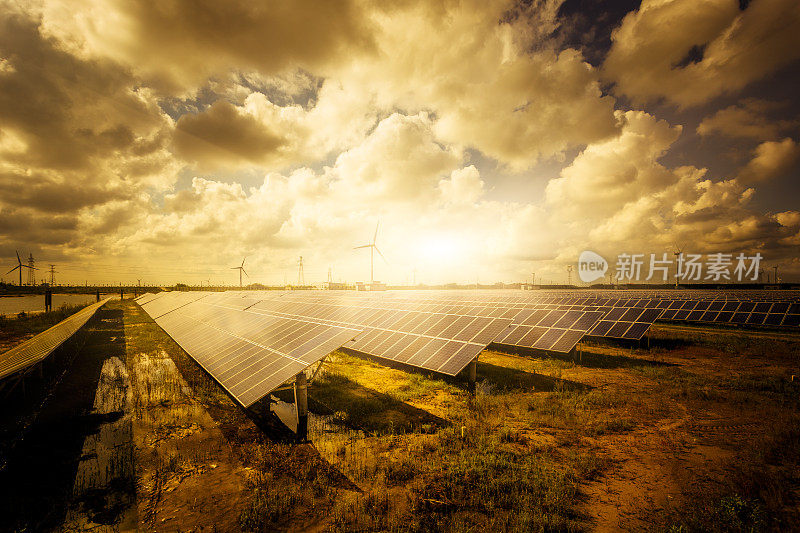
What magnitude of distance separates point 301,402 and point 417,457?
16.4 feet

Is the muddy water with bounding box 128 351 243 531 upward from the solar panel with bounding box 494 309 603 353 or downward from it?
downward

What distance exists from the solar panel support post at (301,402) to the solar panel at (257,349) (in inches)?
43.9

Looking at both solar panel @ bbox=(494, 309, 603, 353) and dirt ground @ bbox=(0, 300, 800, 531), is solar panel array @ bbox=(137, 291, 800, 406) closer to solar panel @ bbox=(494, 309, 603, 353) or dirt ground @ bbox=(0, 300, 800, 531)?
solar panel @ bbox=(494, 309, 603, 353)

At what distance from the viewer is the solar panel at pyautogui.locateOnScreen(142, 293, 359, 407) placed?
10.0 meters

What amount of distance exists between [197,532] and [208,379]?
43.2 ft

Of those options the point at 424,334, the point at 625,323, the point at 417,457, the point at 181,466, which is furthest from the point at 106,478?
the point at 625,323

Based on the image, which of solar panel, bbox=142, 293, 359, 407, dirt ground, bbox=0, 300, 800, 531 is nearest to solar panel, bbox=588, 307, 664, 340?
dirt ground, bbox=0, 300, 800, 531

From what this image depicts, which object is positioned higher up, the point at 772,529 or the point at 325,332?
the point at 325,332

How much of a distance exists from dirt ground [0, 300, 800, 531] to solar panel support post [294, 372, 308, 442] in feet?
1.77

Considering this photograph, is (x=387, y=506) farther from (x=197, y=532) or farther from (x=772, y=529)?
(x=772, y=529)

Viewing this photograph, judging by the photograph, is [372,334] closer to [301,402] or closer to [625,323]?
[301,402]

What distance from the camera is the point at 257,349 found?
43.6ft

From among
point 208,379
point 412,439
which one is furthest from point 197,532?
point 208,379

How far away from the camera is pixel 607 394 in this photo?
15961 millimetres
